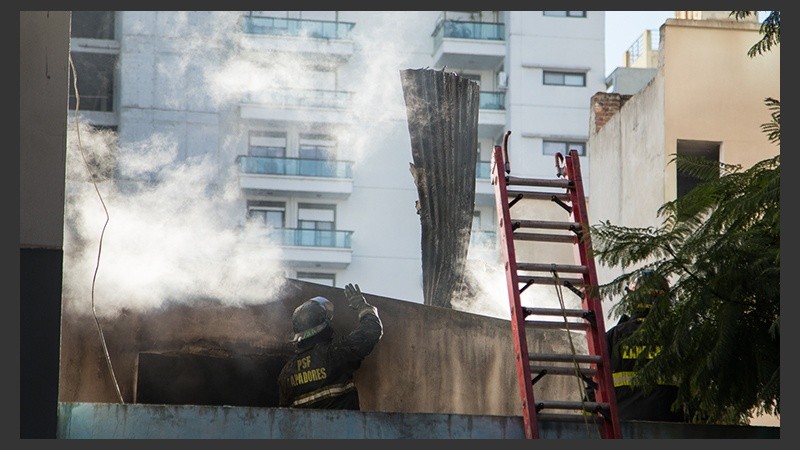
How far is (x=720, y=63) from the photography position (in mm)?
19484

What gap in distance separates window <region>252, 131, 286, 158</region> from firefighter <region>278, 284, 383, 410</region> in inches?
1129

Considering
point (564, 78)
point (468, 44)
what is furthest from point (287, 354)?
point (564, 78)

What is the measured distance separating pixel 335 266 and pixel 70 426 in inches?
1278

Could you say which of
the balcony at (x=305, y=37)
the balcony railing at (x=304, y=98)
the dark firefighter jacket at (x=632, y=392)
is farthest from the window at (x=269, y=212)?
the dark firefighter jacket at (x=632, y=392)

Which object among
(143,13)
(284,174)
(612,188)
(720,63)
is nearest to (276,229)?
(284,174)

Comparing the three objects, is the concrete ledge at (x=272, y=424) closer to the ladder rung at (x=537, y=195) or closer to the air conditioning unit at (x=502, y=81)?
the ladder rung at (x=537, y=195)

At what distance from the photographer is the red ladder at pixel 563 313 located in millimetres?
9078

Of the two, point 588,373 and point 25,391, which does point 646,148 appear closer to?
point 588,373

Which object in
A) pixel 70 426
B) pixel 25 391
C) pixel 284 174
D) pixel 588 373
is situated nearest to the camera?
pixel 25 391

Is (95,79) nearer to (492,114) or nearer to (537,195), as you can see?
(492,114)

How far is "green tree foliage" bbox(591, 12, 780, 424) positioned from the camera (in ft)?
30.0

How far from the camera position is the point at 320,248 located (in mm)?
40469

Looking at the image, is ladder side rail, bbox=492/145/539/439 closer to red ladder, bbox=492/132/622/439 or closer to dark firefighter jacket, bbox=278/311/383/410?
red ladder, bbox=492/132/622/439

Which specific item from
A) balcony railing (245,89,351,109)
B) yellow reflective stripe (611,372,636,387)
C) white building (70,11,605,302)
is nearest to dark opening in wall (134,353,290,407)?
yellow reflective stripe (611,372,636,387)
